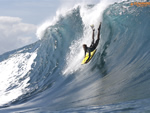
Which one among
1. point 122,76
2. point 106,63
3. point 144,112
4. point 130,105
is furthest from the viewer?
point 106,63

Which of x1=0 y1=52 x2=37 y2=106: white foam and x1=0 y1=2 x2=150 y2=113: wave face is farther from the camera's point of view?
x1=0 y1=52 x2=37 y2=106: white foam

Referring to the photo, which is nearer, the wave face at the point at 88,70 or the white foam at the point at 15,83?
the wave face at the point at 88,70

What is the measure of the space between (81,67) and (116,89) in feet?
16.8

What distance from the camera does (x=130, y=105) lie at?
188 inches

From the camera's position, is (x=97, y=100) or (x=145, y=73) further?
(x=145, y=73)

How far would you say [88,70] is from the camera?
34.5 feet

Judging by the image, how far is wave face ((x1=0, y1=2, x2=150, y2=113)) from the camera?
6.13 m

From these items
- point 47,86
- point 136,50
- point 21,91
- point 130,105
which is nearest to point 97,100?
point 130,105

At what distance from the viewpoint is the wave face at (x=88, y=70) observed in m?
6.13

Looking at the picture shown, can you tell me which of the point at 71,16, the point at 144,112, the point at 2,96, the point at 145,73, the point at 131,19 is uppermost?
the point at 71,16

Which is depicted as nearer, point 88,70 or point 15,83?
point 88,70

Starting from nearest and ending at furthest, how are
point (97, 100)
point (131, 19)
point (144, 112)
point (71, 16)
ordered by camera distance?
point (144, 112) < point (97, 100) < point (131, 19) < point (71, 16)

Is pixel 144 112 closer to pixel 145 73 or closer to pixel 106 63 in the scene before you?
pixel 145 73

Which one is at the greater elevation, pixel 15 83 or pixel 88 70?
pixel 15 83
